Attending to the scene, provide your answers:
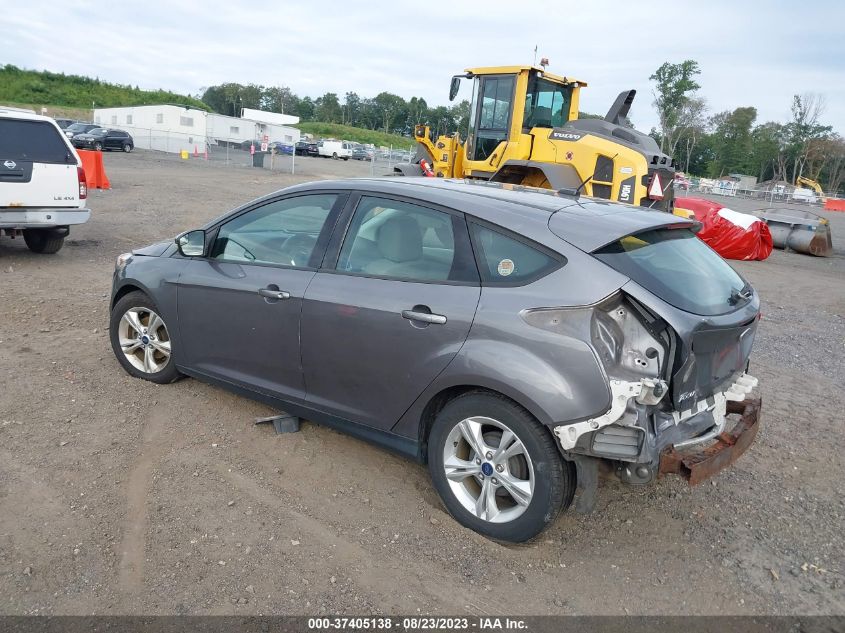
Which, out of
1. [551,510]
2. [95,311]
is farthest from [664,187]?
[551,510]

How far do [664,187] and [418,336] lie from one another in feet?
35.4

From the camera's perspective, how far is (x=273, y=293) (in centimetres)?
394

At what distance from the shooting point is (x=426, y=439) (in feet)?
11.6

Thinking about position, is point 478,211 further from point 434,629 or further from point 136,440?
point 136,440

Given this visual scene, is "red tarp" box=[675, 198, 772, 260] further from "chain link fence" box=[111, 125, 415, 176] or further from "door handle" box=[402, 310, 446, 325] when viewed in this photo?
"chain link fence" box=[111, 125, 415, 176]

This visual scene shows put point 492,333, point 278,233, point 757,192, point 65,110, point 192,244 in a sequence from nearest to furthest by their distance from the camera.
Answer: point 492,333
point 278,233
point 192,244
point 757,192
point 65,110

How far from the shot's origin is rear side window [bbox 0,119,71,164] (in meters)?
8.24

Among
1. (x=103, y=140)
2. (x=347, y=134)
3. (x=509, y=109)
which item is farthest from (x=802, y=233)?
(x=347, y=134)

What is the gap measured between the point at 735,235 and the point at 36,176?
13.1 meters

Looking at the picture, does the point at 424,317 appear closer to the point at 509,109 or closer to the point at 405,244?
the point at 405,244

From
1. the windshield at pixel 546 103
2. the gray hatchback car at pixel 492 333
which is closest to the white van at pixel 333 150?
the windshield at pixel 546 103

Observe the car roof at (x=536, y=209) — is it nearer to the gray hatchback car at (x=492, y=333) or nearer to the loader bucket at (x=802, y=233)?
the gray hatchback car at (x=492, y=333)

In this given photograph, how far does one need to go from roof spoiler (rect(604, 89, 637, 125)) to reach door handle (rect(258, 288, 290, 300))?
1084 cm

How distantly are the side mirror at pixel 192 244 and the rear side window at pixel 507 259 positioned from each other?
2.09 meters
